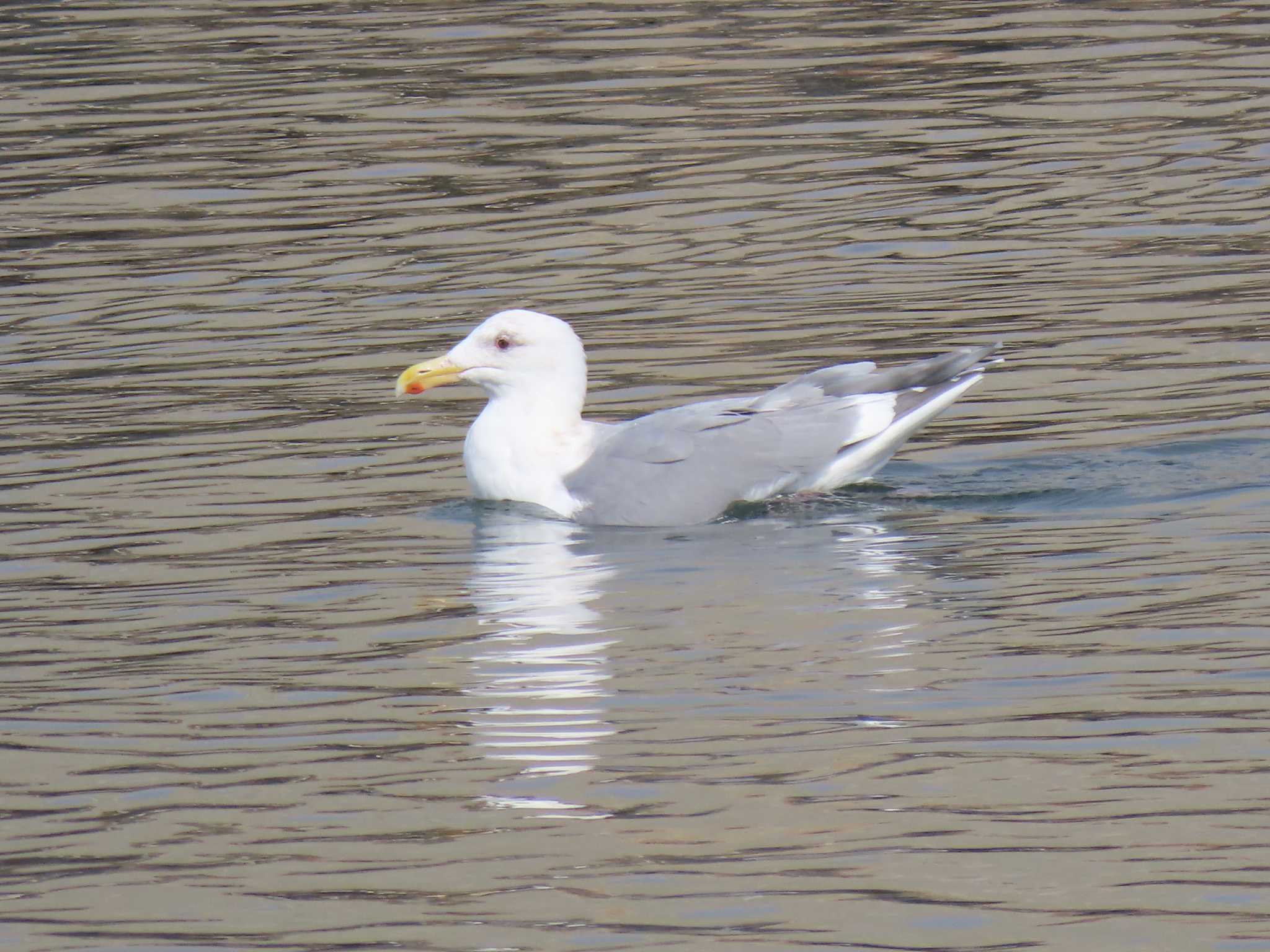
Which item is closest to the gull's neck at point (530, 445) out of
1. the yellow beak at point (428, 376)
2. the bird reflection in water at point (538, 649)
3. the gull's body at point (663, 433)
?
the gull's body at point (663, 433)

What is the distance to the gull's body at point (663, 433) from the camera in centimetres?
924

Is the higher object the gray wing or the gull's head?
the gull's head

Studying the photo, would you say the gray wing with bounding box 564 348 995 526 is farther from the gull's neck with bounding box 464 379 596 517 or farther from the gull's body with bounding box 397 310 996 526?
the gull's neck with bounding box 464 379 596 517

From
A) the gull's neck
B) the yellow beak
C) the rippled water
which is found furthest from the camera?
the yellow beak

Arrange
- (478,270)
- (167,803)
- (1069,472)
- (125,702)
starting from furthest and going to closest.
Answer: (478,270) → (1069,472) → (125,702) → (167,803)

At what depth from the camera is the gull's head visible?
32.0 ft

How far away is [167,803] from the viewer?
20.1 feet

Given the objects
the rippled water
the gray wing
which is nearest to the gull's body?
the gray wing

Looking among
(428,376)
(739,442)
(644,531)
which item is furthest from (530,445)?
(739,442)

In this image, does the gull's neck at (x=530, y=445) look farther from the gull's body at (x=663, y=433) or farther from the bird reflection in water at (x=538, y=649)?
the bird reflection in water at (x=538, y=649)

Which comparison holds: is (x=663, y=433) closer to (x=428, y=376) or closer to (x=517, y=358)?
(x=517, y=358)

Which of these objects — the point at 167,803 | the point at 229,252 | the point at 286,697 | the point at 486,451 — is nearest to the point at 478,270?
the point at 229,252

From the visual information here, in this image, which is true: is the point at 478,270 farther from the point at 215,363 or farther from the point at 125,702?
the point at 125,702

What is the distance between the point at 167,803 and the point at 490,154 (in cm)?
993
